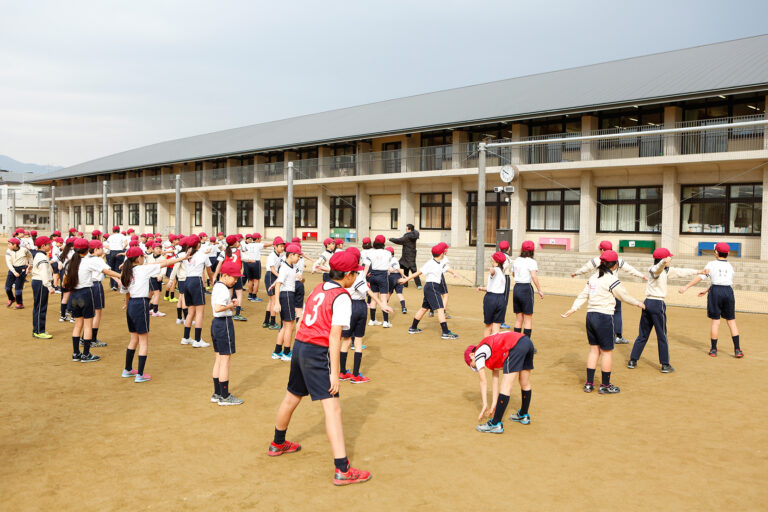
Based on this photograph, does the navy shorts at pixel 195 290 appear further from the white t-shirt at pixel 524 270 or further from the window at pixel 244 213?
the window at pixel 244 213

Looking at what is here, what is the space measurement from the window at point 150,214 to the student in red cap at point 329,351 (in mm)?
49304

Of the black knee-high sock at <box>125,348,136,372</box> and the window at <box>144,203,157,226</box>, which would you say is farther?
the window at <box>144,203,157,226</box>

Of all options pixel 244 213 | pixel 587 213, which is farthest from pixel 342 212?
pixel 587 213

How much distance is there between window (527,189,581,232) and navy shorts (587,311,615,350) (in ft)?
67.1

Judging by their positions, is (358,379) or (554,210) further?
(554,210)

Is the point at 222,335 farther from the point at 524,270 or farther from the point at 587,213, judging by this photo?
the point at 587,213

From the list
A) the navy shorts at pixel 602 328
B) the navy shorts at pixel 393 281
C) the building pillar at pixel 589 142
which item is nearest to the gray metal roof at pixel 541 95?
the building pillar at pixel 589 142

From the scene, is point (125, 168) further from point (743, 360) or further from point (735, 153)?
point (743, 360)

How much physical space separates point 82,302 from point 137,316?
178 cm

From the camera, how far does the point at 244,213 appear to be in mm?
41906

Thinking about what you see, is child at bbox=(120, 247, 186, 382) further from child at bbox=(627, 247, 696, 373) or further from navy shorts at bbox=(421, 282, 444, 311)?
child at bbox=(627, 247, 696, 373)

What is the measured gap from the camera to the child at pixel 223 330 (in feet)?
20.6

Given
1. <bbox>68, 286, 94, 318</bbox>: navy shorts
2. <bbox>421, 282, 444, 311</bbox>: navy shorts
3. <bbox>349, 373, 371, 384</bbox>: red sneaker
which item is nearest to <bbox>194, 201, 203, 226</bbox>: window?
<bbox>68, 286, 94, 318</bbox>: navy shorts

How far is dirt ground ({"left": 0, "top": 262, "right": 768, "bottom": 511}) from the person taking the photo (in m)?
4.23
